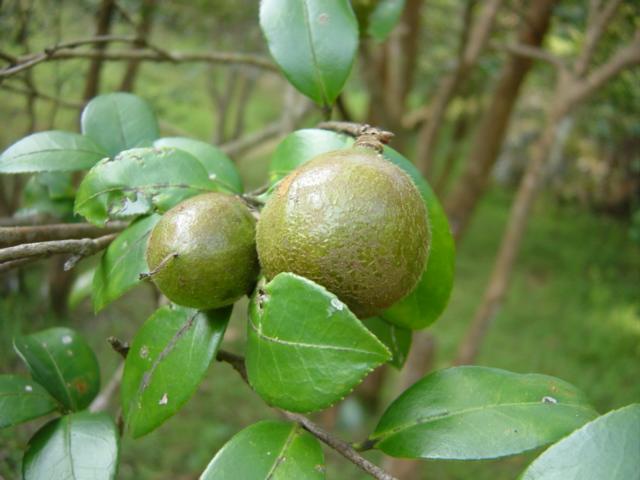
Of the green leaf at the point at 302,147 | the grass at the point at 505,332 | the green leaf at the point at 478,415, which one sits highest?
the green leaf at the point at 302,147

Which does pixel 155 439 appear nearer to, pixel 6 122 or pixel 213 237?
pixel 6 122

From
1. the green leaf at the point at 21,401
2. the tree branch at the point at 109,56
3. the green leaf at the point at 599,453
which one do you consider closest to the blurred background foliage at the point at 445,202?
the tree branch at the point at 109,56

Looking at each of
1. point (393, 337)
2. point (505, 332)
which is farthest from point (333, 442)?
point (505, 332)

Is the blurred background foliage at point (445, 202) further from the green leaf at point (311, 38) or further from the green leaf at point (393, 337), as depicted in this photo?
the green leaf at point (393, 337)

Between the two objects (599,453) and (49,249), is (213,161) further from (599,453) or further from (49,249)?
(599,453)

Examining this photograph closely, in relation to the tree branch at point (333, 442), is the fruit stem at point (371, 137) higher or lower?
higher

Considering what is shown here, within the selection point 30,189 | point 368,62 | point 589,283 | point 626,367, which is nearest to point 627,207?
point 589,283
